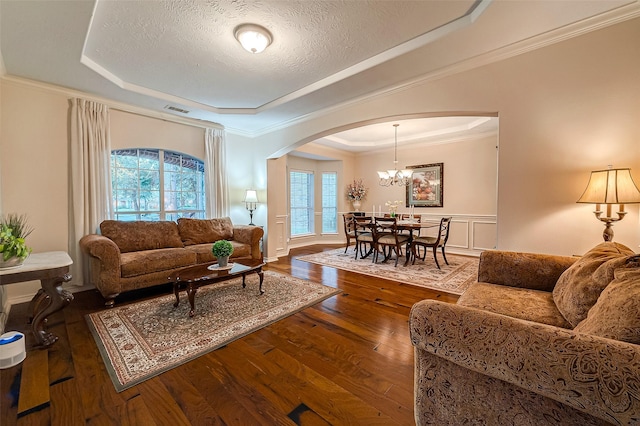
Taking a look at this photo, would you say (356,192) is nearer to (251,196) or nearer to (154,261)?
(251,196)

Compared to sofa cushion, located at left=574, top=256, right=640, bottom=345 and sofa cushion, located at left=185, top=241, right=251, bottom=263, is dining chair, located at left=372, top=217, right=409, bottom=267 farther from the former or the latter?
sofa cushion, located at left=574, top=256, right=640, bottom=345

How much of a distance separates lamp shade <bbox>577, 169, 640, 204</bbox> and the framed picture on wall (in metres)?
4.21

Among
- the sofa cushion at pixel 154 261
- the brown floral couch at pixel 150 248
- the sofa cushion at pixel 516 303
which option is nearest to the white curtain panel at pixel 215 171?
the brown floral couch at pixel 150 248

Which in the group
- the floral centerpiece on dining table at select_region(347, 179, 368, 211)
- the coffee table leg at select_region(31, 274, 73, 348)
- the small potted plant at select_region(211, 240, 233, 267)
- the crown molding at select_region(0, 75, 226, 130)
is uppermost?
the crown molding at select_region(0, 75, 226, 130)

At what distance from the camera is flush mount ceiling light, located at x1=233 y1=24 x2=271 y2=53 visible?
7.35 ft

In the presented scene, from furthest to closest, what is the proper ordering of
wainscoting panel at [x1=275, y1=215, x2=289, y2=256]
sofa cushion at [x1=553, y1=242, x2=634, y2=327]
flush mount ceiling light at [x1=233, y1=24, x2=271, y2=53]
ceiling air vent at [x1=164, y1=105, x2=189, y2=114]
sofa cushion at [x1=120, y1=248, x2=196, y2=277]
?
1. wainscoting panel at [x1=275, y1=215, x2=289, y2=256]
2. ceiling air vent at [x1=164, y1=105, x2=189, y2=114]
3. sofa cushion at [x1=120, y1=248, x2=196, y2=277]
4. flush mount ceiling light at [x1=233, y1=24, x2=271, y2=53]
5. sofa cushion at [x1=553, y1=242, x2=634, y2=327]

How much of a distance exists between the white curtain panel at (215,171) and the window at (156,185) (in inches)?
8.7

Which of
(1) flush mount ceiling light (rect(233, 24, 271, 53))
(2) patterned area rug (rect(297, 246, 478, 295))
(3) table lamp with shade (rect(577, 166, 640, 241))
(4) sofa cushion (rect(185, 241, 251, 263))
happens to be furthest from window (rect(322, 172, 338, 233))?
(3) table lamp with shade (rect(577, 166, 640, 241))

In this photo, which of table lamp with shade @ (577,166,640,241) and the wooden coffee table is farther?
the wooden coffee table

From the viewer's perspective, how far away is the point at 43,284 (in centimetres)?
219

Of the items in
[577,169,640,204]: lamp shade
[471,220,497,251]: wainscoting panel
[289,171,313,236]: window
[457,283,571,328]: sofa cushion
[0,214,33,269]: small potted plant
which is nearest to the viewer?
[457,283,571,328]: sofa cushion

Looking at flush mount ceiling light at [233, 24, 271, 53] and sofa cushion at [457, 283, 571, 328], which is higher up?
flush mount ceiling light at [233, 24, 271, 53]

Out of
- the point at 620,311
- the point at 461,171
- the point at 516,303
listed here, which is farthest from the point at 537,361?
the point at 461,171

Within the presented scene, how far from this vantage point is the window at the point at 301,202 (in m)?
7.09
